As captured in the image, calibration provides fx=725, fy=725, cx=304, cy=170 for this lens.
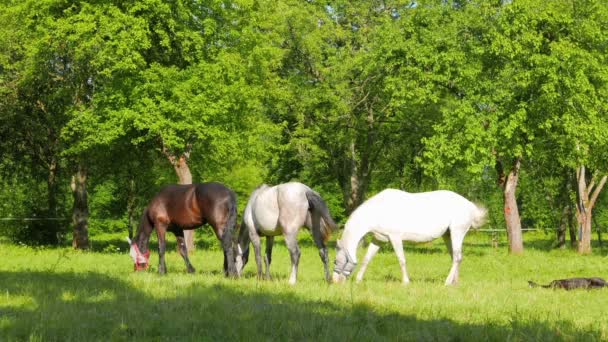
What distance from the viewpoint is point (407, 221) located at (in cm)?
1500

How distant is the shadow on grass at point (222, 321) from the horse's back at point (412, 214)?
4493 mm

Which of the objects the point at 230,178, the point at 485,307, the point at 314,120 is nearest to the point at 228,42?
the point at 314,120

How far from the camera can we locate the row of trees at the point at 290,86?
28.6 meters

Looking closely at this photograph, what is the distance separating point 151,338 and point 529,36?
25.8 meters

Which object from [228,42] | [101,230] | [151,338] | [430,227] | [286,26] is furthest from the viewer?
[101,230]

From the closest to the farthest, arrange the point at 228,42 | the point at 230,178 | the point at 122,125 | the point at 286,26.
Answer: the point at 122,125, the point at 228,42, the point at 286,26, the point at 230,178

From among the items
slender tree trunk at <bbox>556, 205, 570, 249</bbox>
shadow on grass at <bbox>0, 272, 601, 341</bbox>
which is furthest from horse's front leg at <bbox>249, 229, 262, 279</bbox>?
slender tree trunk at <bbox>556, 205, 570, 249</bbox>

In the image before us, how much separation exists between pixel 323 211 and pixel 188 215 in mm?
3863

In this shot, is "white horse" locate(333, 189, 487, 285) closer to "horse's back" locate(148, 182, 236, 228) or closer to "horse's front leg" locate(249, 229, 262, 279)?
"horse's front leg" locate(249, 229, 262, 279)

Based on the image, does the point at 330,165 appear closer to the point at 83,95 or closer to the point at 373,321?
the point at 83,95

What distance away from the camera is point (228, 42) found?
103ft

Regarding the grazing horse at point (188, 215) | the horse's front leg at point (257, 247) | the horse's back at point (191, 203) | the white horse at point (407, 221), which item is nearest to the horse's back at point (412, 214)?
the white horse at point (407, 221)

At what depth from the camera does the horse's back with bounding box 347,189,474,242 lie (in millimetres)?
14875

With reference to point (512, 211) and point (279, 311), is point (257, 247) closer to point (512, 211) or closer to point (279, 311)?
point (279, 311)
